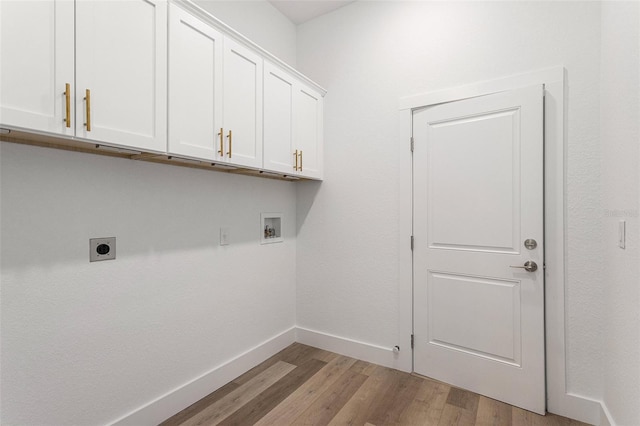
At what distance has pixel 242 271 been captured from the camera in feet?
8.13

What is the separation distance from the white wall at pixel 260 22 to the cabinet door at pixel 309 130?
22.0 inches

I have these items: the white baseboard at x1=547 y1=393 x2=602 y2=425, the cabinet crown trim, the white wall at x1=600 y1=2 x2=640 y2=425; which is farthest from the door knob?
the cabinet crown trim

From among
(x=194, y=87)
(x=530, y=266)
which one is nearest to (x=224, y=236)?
(x=194, y=87)

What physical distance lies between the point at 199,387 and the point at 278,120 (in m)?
1.97

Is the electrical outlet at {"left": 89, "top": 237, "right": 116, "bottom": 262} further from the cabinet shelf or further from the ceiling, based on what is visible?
the ceiling

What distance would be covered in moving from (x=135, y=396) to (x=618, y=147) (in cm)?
290

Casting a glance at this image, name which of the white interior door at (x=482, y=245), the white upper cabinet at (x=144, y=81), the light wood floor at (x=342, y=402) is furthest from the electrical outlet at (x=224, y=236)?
the white interior door at (x=482, y=245)

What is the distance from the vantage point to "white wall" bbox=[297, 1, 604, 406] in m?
1.89

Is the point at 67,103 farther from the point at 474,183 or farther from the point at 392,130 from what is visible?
the point at 474,183

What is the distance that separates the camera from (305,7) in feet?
9.37

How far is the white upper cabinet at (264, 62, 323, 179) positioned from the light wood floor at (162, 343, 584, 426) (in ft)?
5.25

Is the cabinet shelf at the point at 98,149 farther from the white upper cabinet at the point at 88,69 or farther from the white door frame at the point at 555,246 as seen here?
the white door frame at the point at 555,246

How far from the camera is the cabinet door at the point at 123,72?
Result: 1289mm

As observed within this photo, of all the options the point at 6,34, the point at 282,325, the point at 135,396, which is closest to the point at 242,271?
the point at 282,325
